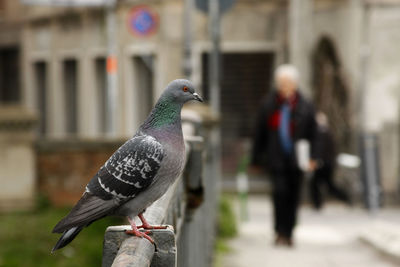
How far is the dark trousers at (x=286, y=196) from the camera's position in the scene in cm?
1199

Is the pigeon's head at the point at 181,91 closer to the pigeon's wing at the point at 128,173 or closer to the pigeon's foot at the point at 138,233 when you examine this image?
the pigeon's wing at the point at 128,173

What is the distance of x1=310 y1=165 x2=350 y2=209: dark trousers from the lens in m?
Result: 19.8

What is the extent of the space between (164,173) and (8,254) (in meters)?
8.96

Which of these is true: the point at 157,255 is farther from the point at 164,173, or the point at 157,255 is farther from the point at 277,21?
the point at 277,21

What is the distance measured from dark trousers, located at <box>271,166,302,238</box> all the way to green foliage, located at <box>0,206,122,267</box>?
6.11 ft

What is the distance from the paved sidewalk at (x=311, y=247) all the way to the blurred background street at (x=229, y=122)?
0.03 m

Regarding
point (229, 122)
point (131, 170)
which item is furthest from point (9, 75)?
point (131, 170)

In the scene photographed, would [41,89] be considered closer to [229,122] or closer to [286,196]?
[229,122]

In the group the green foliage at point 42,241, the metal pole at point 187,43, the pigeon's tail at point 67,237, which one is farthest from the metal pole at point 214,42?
the pigeon's tail at point 67,237

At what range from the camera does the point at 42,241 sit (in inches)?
567

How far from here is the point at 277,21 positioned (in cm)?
2731

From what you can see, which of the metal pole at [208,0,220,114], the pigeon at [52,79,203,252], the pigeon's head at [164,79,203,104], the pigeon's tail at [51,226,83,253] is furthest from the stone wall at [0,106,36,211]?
the pigeon's tail at [51,226,83,253]

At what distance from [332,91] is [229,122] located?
16.2ft

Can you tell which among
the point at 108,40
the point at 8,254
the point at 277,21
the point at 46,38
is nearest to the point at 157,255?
the point at 8,254
